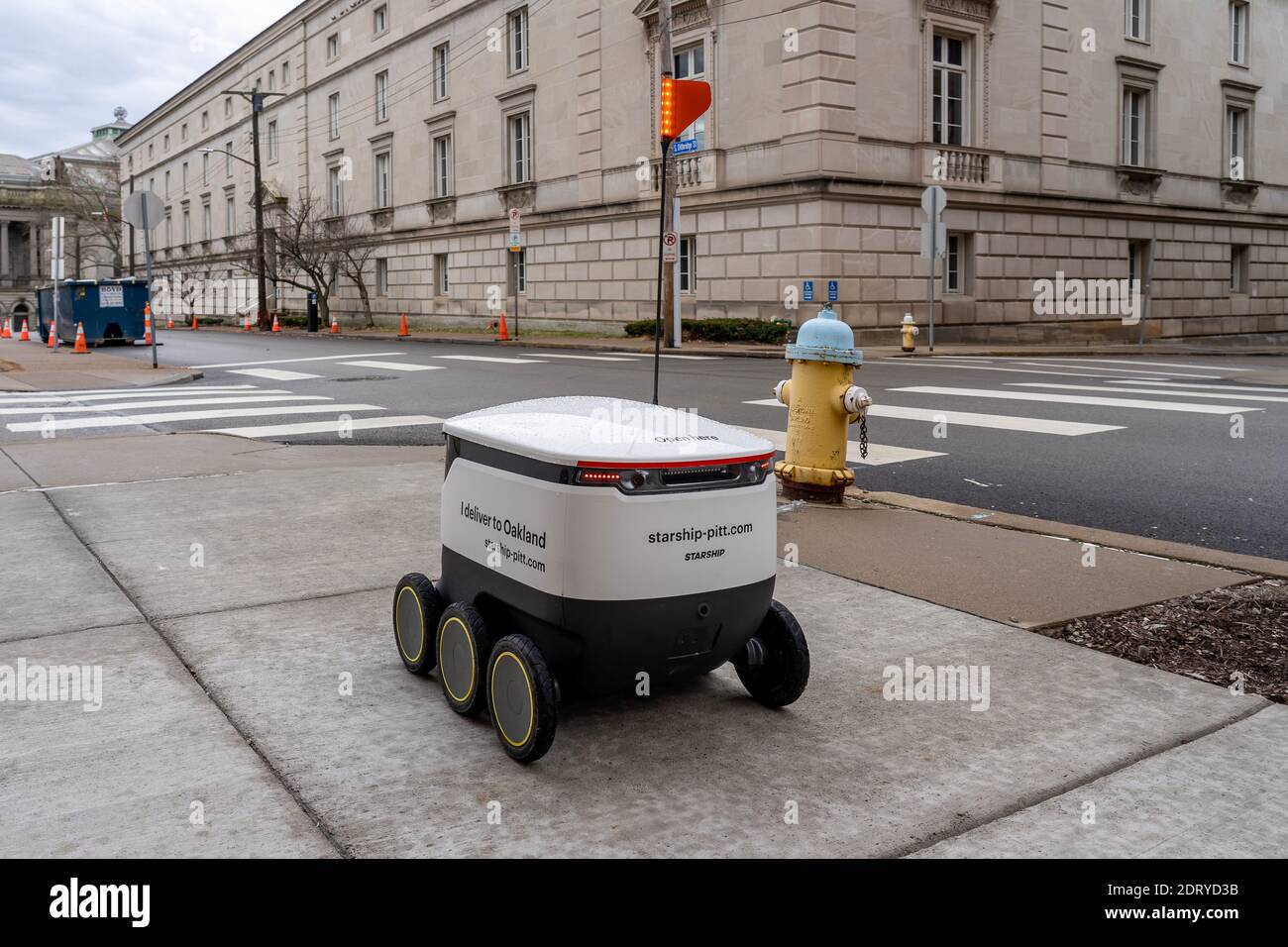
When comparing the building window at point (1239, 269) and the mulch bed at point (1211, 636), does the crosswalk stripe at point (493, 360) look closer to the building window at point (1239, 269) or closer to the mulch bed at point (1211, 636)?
the mulch bed at point (1211, 636)

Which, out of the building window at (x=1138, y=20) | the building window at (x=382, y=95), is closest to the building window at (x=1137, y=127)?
the building window at (x=1138, y=20)

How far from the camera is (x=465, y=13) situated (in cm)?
4162

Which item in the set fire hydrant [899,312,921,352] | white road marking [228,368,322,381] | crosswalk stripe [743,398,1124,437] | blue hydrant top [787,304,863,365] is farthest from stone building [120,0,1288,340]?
blue hydrant top [787,304,863,365]

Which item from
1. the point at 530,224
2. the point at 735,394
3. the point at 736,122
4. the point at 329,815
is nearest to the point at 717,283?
the point at 736,122

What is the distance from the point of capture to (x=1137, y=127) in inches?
1378

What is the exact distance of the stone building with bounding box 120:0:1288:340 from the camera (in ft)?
91.1

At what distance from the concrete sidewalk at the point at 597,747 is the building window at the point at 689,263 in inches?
1018

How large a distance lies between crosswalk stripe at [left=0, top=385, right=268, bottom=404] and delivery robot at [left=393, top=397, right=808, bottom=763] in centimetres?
1310

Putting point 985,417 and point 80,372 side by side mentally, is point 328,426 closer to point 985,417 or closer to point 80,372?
point 985,417

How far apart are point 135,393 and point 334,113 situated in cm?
3988

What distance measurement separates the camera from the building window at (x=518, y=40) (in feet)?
125
